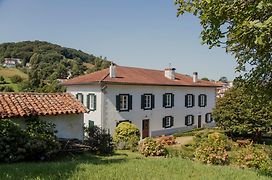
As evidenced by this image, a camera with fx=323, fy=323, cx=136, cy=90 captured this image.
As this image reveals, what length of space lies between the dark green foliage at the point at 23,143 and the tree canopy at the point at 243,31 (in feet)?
30.6

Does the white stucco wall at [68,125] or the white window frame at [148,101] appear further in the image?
the white window frame at [148,101]

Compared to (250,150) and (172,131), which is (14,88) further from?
(250,150)

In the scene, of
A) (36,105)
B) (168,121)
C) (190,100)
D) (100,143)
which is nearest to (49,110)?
(36,105)

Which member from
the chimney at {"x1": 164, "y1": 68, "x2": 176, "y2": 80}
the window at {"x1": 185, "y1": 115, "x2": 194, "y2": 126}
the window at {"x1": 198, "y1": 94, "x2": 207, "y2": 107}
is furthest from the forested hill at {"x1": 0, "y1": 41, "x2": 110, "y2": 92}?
the window at {"x1": 198, "y1": 94, "x2": 207, "y2": 107}

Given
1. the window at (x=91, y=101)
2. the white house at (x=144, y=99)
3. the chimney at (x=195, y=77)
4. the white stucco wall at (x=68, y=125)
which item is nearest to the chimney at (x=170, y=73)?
the white house at (x=144, y=99)

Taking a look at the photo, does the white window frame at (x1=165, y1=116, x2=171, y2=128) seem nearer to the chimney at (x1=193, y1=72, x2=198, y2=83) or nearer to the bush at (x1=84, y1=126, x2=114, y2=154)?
the chimney at (x1=193, y1=72, x2=198, y2=83)

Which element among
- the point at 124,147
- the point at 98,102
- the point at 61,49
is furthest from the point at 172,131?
the point at 61,49

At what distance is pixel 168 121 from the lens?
34.8 m

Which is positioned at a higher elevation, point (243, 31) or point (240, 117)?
point (243, 31)

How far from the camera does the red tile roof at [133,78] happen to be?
29531 mm

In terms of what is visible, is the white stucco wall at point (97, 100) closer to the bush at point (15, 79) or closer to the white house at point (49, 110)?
the white house at point (49, 110)

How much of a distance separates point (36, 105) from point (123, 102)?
43.1 ft

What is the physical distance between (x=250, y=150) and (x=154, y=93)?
1797 centimetres

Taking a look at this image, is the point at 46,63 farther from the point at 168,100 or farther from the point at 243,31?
the point at 243,31
